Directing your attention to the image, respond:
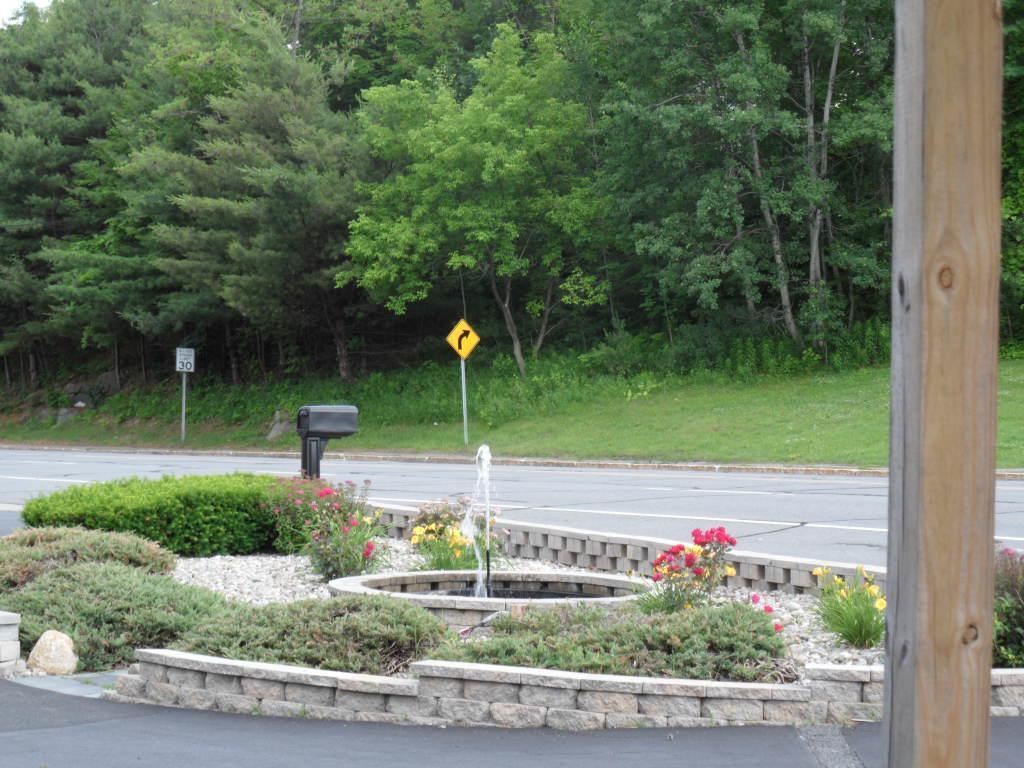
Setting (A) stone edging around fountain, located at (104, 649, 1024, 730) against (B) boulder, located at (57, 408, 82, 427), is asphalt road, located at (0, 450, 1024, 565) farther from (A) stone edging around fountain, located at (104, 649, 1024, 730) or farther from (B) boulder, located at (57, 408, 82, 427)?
(B) boulder, located at (57, 408, 82, 427)

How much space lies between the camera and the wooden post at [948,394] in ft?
7.18

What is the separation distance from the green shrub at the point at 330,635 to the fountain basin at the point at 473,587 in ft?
2.83

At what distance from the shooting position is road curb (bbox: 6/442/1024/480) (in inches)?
806

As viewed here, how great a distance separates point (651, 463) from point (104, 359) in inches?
1325

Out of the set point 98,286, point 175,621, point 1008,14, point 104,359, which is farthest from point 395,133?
point 175,621

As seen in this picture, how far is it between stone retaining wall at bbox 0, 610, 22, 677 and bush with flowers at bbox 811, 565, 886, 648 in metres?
5.14

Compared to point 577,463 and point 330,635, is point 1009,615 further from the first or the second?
point 577,463

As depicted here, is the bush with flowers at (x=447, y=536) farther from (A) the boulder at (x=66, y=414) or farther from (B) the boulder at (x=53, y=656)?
(A) the boulder at (x=66, y=414)

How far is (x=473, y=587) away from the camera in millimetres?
9117

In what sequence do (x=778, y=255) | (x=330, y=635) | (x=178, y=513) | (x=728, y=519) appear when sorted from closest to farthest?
(x=330, y=635) < (x=178, y=513) < (x=728, y=519) < (x=778, y=255)

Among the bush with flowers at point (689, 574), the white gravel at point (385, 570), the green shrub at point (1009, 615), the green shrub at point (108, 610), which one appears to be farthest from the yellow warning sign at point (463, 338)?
the green shrub at point (1009, 615)

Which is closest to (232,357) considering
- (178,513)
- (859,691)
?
(178,513)

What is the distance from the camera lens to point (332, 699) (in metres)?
5.75

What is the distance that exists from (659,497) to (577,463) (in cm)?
844
